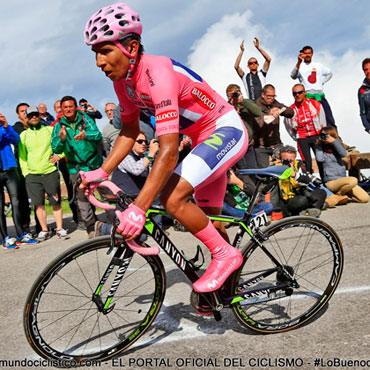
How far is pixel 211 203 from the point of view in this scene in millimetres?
3471

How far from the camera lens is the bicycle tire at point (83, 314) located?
2.61 metres

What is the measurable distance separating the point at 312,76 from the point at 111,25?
→ 835cm

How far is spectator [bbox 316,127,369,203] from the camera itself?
8.51 m

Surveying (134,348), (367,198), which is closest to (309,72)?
(367,198)

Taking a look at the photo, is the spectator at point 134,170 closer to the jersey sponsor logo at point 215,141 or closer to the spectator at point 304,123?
the jersey sponsor logo at point 215,141

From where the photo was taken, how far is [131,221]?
243cm

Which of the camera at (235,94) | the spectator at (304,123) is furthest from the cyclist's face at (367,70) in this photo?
the camera at (235,94)

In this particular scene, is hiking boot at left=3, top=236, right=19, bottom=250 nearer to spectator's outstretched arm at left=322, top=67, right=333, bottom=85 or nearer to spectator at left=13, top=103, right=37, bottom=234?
spectator at left=13, top=103, right=37, bottom=234

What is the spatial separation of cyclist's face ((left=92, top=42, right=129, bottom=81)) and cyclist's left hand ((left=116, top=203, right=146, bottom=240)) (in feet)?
3.25

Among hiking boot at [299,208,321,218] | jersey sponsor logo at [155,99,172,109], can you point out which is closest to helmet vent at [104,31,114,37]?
jersey sponsor logo at [155,99,172,109]

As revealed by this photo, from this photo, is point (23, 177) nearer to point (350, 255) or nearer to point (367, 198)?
point (350, 255)

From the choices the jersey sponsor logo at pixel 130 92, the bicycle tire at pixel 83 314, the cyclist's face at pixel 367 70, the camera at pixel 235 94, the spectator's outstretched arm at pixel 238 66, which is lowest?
the bicycle tire at pixel 83 314

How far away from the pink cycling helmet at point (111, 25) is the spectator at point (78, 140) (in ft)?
15.3

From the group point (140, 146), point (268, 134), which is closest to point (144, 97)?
point (140, 146)
